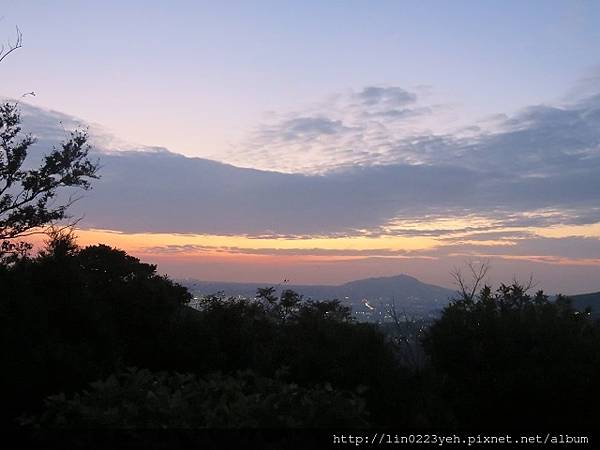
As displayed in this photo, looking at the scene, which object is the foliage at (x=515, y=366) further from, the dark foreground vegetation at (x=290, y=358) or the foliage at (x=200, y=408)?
the foliage at (x=200, y=408)

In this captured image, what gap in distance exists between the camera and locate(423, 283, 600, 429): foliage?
8297mm

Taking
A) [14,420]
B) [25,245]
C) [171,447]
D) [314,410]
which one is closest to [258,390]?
[314,410]

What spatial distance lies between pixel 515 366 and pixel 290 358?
3113mm

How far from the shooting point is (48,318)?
838 cm

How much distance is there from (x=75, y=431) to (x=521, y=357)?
5.91 metres

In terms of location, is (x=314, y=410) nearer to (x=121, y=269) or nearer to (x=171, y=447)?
(x=171, y=447)

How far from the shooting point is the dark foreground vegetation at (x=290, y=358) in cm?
682

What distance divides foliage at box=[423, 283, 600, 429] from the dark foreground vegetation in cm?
2

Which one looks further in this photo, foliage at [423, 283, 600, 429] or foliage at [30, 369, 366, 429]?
foliage at [423, 283, 600, 429]

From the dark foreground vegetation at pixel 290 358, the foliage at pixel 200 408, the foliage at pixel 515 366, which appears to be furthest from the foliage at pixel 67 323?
the foliage at pixel 515 366

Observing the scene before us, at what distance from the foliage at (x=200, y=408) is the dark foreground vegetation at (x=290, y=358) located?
3cm

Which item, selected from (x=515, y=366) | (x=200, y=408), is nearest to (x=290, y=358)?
(x=515, y=366)

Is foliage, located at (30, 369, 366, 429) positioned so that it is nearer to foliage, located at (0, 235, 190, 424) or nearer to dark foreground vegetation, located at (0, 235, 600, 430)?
dark foreground vegetation, located at (0, 235, 600, 430)

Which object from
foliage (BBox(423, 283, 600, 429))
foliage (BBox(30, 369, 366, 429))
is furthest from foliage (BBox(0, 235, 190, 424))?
foliage (BBox(423, 283, 600, 429))
